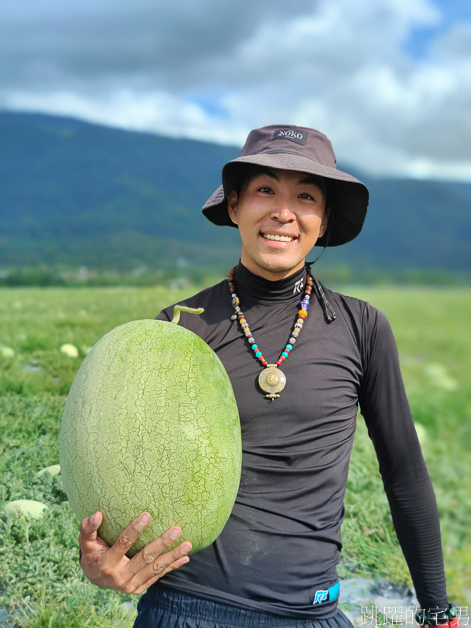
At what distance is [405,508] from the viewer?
220 cm

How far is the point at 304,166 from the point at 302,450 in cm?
98

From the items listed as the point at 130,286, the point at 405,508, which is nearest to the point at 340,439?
the point at 405,508

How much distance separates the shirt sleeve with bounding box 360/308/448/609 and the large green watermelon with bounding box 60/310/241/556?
652 mm

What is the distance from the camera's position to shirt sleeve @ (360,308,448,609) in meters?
2.12

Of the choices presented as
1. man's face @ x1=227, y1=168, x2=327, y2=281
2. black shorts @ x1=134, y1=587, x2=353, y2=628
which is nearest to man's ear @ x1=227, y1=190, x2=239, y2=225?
man's face @ x1=227, y1=168, x2=327, y2=281

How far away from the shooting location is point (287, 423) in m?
1.95

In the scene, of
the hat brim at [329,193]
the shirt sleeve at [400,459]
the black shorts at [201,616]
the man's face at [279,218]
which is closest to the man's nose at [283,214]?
the man's face at [279,218]

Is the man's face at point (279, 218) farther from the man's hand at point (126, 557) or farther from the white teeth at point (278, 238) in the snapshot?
the man's hand at point (126, 557)

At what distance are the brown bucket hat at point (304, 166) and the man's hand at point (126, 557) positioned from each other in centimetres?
123

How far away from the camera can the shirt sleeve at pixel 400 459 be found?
83.4 inches

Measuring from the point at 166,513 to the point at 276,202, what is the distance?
1.13 m

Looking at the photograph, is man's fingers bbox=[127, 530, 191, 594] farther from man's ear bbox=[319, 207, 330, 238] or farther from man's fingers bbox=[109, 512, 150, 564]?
man's ear bbox=[319, 207, 330, 238]

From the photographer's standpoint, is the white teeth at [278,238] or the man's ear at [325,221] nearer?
the white teeth at [278,238]

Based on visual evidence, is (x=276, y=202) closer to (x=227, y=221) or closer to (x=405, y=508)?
(x=227, y=221)
